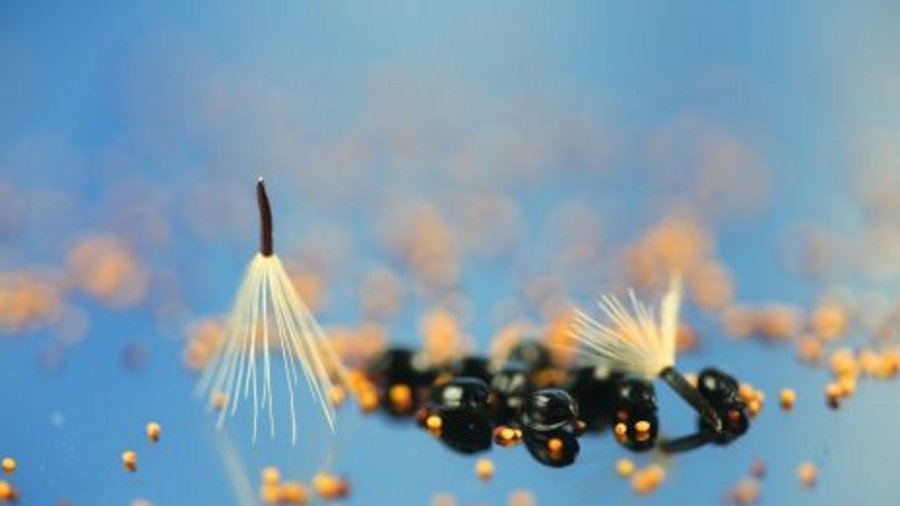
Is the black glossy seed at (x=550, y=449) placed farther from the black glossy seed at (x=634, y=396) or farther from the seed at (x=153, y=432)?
the seed at (x=153, y=432)

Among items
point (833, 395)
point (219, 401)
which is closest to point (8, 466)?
point (219, 401)

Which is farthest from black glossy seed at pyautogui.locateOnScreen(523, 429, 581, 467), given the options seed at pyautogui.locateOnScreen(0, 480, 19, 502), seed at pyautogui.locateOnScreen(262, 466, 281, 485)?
seed at pyautogui.locateOnScreen(0, 480, 19, 502)

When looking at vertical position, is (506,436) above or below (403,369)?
below

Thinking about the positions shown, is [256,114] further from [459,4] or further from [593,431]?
[593,431]

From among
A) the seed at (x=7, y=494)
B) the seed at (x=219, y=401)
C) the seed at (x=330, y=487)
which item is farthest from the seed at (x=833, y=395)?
the seed at (x=7, y=494)

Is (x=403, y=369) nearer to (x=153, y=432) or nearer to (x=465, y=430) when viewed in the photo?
(x=465, y=430)

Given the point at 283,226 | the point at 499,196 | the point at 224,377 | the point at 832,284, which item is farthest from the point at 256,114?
the point at 832,284

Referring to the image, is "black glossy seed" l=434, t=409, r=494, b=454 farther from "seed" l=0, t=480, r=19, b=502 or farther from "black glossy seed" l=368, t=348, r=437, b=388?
"seed" l=0, t=480, r=19, b=502

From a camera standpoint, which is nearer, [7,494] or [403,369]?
[7,494]
